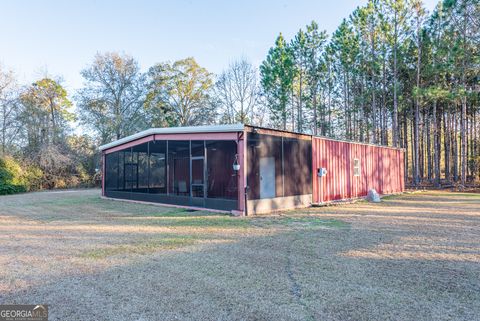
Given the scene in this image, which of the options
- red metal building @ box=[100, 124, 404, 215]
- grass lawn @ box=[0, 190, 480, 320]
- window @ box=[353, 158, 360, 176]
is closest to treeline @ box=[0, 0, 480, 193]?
window @ box=[353, 158, 360, 176]

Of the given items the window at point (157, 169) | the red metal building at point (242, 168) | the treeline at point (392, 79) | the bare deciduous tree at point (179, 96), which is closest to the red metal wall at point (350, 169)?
the red metal building at point (242, 168)

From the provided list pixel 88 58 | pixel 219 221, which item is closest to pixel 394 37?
pixel 219 221

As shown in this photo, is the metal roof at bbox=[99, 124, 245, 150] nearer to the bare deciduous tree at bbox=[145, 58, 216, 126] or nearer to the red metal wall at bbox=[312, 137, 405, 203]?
the red metal wall at bbox=[312, 137, 405, 203]

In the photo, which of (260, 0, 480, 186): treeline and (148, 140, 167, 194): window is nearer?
(148, 140, 167, 194): window

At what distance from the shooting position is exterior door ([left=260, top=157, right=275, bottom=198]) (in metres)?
8.28

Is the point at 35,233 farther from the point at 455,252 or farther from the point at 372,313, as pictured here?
the point at 455,252

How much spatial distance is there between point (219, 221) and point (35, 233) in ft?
12.4

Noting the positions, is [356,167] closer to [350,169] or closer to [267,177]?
[350,169]

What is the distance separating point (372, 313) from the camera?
246 centimetres

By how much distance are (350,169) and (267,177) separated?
15.3 feet

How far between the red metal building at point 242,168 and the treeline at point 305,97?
6.42m

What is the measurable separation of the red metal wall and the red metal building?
0.11 ft

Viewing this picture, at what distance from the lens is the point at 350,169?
37.6 feet

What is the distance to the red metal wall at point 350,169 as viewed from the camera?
1002 centimetres
